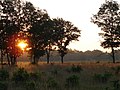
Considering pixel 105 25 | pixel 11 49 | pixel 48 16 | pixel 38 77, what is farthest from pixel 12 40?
pixel 38 77

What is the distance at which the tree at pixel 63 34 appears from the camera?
92.4m

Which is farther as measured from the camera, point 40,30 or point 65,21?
point 65,21

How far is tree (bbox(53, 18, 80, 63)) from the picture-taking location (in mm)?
92438

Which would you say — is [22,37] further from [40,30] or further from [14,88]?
[14,88]

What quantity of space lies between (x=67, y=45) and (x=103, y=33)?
64.3ft

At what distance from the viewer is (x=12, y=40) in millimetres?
72750

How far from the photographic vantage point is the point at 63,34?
3696 inches

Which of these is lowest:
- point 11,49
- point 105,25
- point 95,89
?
point 95,89

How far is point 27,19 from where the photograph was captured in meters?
76.8

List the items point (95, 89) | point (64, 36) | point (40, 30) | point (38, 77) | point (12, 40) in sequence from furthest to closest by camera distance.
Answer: point (64, 36) → point (40, 30) → point (12, 40) → point (38, 77) → point (95, 89)

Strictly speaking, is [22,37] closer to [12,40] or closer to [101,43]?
[12,40]

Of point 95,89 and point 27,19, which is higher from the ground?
point 27,19

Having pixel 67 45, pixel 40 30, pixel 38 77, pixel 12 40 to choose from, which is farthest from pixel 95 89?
pixel 67 45

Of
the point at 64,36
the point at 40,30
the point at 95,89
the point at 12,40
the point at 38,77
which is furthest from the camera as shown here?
the point at 64,36
